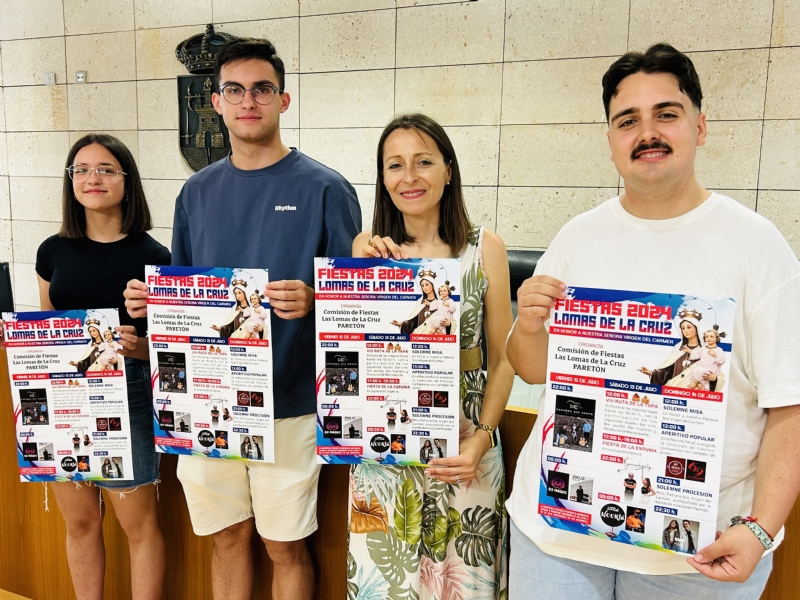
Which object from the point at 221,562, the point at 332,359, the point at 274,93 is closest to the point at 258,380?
the point at 332,359

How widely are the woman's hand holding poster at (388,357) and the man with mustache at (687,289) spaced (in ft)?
0.73

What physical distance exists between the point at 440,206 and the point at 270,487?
926 millimetres

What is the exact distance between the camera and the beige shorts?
173 centimetres

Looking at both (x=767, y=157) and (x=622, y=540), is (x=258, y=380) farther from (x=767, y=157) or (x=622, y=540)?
(x=767, y=157)

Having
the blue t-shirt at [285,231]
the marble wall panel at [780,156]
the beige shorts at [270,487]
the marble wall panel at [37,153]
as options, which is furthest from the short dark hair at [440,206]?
the marble wall panel at [37,153]

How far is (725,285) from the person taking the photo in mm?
1092

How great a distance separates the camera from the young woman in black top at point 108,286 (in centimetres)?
186

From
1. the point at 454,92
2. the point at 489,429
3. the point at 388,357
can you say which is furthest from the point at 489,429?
the point at 454,92

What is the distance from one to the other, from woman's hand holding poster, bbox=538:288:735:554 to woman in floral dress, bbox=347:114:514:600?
328 mm

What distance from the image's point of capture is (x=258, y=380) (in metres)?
1.58

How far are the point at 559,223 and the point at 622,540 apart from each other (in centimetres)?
321

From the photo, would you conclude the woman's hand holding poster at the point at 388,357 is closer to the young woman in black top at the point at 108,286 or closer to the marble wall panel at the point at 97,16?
the young woman in black top at the point at 108,286

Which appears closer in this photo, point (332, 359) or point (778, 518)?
point (778, 518)

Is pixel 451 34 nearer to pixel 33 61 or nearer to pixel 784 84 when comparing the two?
pixel 784 84
